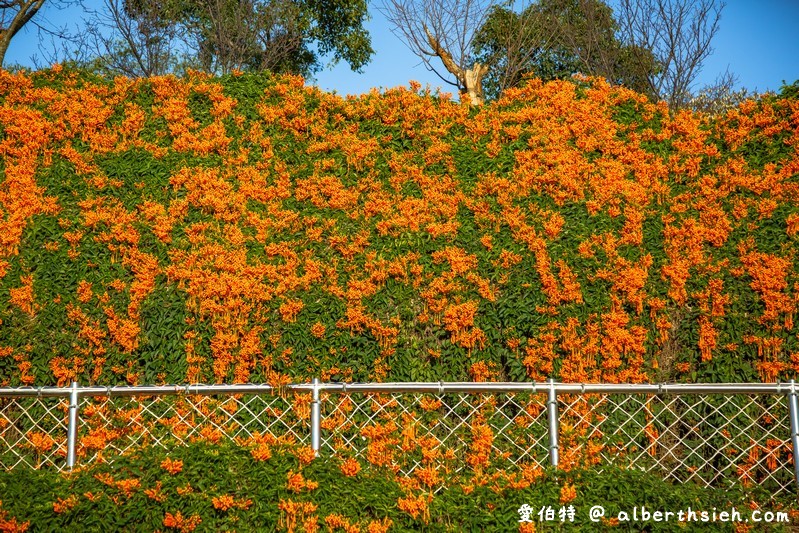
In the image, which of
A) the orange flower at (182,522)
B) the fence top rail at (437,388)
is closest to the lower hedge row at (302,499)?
the orange flower at (182,522)

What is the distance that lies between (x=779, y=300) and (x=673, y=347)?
38.1 inches

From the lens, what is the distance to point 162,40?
17203 mm

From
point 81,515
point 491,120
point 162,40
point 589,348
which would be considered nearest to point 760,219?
point 589,348

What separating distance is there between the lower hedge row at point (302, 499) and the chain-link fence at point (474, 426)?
91 centimetres

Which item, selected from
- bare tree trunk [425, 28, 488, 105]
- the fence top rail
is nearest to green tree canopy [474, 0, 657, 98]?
bare tree trunk [425, 28, 488, 105]

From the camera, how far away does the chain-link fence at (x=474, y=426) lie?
548 cm

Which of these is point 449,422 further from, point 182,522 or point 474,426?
point 182,522

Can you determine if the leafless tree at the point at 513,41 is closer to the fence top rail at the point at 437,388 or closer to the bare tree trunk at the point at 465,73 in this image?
→ the bare tree trunk at the point at 465,73

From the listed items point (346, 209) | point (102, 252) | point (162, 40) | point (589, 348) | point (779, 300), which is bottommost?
point (589, 348)

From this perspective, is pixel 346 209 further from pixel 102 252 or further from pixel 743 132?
pixel 743 132

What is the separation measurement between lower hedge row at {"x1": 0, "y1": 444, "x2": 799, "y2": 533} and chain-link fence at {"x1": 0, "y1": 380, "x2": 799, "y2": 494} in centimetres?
91

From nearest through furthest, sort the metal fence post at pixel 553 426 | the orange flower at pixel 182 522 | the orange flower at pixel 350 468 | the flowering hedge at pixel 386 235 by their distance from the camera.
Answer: the orange flower at pixel 182 522, the orange flower at pixel 350 468, the metal fence post at pixel 553 426, the flowering hedge at pixel 386 235

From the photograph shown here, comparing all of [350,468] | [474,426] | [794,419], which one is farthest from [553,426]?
[794,419]

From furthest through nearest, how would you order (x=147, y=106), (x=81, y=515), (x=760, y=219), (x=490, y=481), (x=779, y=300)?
(x=147, y=106)
(x=760, y=219)
(x=779, y=300)
(x=490, y=481)
(x=81, y=515)
